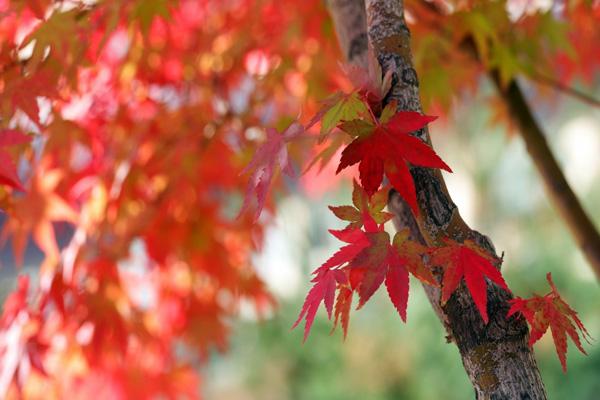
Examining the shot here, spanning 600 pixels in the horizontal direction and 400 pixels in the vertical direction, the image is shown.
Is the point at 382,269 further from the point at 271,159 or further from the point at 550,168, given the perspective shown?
the point at 550,168

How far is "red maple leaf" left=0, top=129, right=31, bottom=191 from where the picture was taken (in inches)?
35.5

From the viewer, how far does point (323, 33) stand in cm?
164

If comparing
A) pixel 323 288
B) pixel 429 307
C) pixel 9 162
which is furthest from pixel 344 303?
pixel 429 307

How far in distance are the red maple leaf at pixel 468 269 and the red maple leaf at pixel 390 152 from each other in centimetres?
7

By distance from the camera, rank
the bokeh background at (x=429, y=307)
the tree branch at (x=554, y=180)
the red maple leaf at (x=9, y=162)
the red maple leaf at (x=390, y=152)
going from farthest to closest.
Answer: the bokeh background at (x=429, y=307) < the tree branch at (x=554, y=180) < the red maple leaf at (x=9, y=162) < the red maple leaf at (x=390, y=152)

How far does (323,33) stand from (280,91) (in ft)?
1.44

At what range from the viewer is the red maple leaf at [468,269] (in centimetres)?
75

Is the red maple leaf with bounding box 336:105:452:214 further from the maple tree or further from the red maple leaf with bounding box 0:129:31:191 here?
the red maple leaf with bounding box 0:129:31:191

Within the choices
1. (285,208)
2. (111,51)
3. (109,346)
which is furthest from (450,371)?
(111,51)

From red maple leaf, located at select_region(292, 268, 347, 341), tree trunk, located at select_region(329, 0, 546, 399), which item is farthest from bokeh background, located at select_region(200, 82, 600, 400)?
red maple leaf, located at select_region(292, 268, 347, 341)

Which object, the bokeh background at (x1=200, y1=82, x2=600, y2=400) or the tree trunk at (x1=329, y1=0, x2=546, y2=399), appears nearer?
the tree trunk at (x1=329, y1=0, x2=546, y2=399)

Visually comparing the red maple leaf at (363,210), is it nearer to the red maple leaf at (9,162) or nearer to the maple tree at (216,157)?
the maple tree at (216,157)

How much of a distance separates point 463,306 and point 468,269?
78mm

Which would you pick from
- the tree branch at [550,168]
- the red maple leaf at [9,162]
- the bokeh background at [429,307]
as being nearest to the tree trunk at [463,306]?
the red maple leaf at [9,162]
